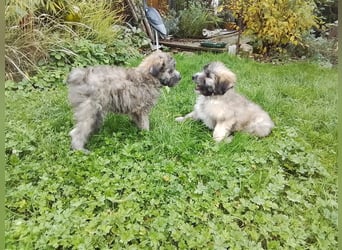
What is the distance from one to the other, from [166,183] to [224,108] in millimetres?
890

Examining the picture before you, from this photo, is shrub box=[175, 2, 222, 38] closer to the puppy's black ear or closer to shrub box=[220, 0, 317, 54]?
shrub box=[220, 0, 317, 54]

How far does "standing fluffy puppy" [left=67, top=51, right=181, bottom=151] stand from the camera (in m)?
2.17

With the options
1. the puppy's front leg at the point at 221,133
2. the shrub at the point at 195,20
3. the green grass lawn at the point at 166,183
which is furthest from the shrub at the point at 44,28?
the puppy's front leg at the point at 221,133

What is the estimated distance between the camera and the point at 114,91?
2.23 metres

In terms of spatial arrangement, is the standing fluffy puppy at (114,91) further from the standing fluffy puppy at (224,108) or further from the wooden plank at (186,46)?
the wooden plank at (186,46)

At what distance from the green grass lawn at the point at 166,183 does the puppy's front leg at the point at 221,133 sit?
56 millimetres

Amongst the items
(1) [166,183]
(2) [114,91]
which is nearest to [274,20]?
(2) [114,91]

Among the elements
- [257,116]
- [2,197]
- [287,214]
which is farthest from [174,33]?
[2,197]

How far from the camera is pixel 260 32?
14.6 feet

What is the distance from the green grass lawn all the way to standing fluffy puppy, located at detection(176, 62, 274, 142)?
92 mm

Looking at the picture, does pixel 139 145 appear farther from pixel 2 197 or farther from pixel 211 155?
pixel 2 197

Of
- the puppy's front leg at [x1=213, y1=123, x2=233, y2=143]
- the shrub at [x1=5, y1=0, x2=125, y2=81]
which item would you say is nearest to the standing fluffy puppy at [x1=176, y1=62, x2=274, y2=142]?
the puppy's front leg at [x1=213, y1=123, x2=233, y2=143]

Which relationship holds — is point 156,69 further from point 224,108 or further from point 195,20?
point 195,20

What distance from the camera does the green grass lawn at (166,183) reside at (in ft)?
5.13
